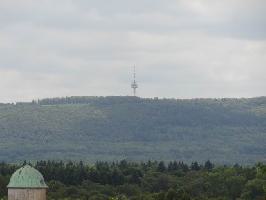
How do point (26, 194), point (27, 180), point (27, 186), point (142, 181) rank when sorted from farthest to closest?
point (142, 181), point (27, 180), point (27, 186), point (26, 194)

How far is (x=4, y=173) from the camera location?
150m

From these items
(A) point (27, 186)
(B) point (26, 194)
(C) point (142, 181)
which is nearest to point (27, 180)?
(A) point (27, 186)

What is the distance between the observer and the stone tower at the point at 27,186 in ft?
297

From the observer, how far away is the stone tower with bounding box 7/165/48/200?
3558 inches

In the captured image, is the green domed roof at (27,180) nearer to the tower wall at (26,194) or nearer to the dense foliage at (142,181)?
the tower wall at (26,194)

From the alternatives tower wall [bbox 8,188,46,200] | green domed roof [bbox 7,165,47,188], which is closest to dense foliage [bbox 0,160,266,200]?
green domed roof [bbox 7,165,47,188]

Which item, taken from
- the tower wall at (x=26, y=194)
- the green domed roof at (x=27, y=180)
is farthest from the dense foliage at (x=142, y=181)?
the tower wall at (x=26, y=194)

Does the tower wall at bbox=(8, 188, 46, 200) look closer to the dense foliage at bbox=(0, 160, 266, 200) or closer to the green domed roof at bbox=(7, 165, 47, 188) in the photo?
the green domed roof at bbox=(7, 165, 47, 188)

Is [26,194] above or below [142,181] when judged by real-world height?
above

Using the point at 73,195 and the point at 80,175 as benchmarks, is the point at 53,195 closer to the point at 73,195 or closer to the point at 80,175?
the point at 73,195

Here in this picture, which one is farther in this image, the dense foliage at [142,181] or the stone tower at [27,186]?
the dense foliage at [142,181]

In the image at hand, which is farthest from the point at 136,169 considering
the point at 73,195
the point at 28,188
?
the point at 28,188

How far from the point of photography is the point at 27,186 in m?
90.5

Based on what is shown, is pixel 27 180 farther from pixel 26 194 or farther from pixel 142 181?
pixel 142 181
